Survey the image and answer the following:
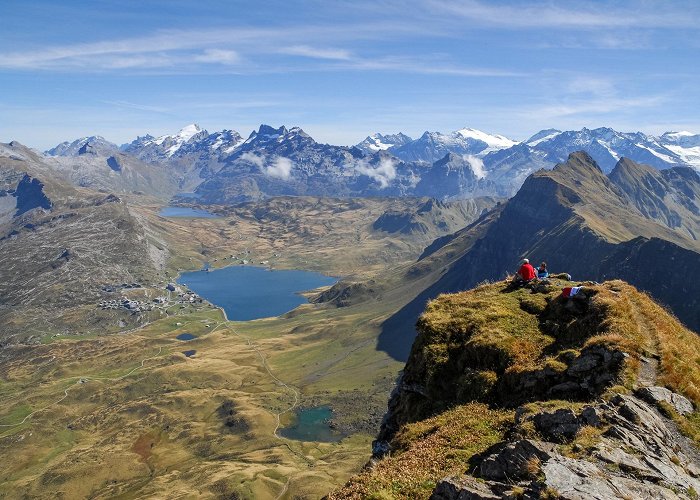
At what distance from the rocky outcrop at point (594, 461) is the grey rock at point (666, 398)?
1113mm

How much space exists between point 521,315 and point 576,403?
49.3ft

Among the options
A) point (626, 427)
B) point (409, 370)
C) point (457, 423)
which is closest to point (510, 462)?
point (626, 427)

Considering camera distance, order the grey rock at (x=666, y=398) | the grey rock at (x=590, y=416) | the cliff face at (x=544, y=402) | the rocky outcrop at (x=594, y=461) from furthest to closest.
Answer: the grey rock at (x=666, y=398) < the grey rock at (x=590, y=416) < the cliff face at (x=544, y=402) < the rocky outcrop at (x=594, y=461)

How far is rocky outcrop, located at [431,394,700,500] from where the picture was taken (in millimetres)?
20375

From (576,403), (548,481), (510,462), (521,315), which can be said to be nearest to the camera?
(548,481)

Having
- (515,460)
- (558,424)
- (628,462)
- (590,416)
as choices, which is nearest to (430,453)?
(515,460)

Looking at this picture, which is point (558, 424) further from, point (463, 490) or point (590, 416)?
point (463, 490)

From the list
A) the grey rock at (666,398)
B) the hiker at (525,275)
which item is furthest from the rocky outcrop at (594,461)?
the hiker at (525,275)

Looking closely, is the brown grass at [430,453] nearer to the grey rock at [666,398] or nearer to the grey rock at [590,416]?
the grey rock at [590,416]

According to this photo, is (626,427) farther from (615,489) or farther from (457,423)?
(457,423)

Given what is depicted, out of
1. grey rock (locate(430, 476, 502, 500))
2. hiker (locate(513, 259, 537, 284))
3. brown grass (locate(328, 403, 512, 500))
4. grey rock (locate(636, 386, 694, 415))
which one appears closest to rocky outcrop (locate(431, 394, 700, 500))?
grey rock (locate(430, 476, 502, 500))

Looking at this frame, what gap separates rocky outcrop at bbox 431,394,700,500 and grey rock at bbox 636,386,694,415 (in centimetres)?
111

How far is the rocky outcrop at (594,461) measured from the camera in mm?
20375

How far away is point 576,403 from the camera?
28984 millimetres
